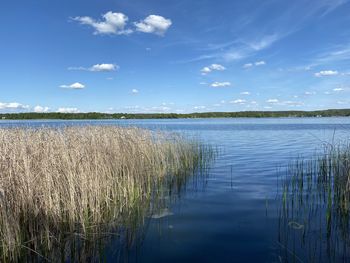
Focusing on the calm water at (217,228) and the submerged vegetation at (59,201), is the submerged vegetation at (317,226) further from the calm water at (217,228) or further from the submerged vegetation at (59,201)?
the submerged vegetation at (59,201)

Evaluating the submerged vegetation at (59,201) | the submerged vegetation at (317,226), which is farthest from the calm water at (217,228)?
the submerged vegetation at (59,201)

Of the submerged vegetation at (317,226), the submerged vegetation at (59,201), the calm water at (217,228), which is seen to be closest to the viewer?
the submerged vegetation at (59,201)

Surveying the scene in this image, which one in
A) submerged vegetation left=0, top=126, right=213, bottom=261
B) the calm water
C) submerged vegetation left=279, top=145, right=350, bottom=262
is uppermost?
submerged vegetation left=0, top=126, right=213, bottom=261

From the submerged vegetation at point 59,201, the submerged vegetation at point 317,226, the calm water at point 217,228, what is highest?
the submerged vegetation at point 59,201

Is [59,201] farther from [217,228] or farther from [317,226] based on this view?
[317,226]

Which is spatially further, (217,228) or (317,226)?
(217,228)

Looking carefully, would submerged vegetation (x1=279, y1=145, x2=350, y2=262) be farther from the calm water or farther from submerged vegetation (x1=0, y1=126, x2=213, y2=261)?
submerged vegetation (x1=0, y1=126, x2=213, y2=261)

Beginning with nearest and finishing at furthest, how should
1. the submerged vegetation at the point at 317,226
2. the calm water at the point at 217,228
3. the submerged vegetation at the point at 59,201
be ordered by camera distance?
the submerged vegetation at the point at 59,201
the submerged vegetation at the point at 317,226
the calm water at the point at 217,228

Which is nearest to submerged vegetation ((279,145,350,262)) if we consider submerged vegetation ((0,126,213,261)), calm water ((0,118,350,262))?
calm water ((0,118,350,262))

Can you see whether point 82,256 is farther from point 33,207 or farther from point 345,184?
A: point 345,184

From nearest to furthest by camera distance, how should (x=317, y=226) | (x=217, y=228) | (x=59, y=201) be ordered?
(x=59, y=201) → (x=317, y=226) → (x=217, y=228)

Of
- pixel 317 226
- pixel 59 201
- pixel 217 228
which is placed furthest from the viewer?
pixel 217 228

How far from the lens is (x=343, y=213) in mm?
6824

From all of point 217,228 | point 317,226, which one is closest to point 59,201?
point 217,228
